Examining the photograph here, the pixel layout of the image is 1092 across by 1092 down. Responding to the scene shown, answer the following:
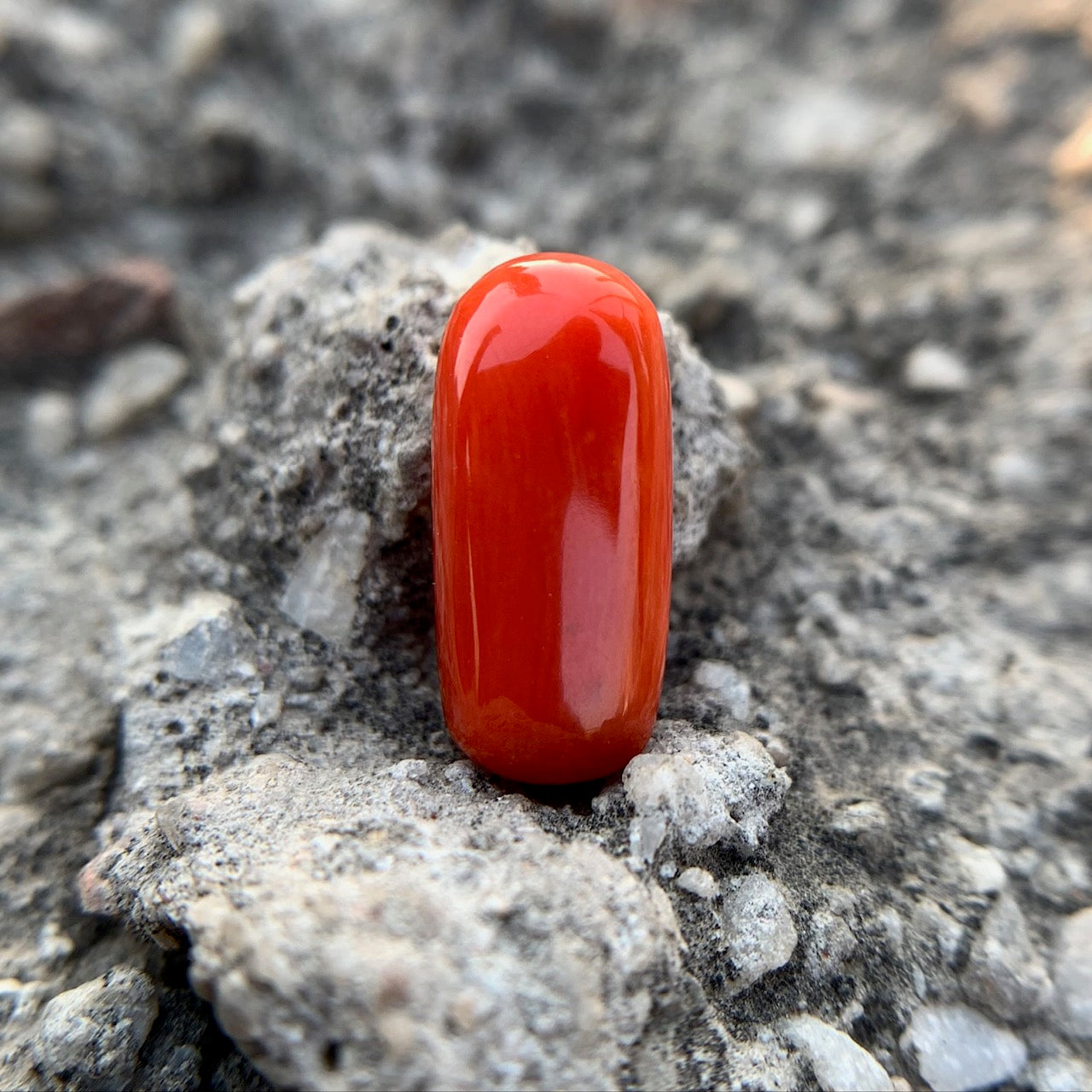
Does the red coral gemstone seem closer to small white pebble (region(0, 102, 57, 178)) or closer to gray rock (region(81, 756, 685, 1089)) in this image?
gray rock (region(81, 756, 685, 1089))

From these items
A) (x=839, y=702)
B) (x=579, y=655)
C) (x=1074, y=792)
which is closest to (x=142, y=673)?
(x=579, y=655)

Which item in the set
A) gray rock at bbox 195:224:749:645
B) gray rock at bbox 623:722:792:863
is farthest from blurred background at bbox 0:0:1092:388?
gray rock at bbox 623:722:792:863

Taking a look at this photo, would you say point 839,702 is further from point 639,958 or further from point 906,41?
point 906,41

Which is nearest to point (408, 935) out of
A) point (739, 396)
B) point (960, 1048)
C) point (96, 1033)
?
point (96, 1033)

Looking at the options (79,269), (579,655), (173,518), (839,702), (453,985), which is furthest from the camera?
(79,269)

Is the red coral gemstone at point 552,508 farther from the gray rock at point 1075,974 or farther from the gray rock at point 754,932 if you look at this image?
the gray rock at point 1075,974

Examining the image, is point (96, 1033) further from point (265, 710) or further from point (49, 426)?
point (49, 426)
